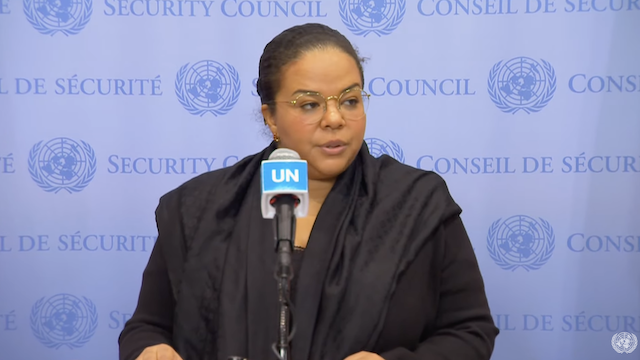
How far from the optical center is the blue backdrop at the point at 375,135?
8.79ft

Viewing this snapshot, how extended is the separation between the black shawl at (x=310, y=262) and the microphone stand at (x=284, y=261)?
0.49 meters

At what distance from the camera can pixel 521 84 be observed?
8.83 feet

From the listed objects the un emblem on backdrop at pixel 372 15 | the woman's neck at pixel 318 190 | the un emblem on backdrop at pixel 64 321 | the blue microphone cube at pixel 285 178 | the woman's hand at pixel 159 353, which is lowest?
the un emblem on backdrop at pixel 64 321

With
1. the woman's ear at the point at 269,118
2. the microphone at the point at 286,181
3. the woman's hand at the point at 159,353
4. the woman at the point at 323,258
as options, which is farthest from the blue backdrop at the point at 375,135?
the microphone at the point at 286,181

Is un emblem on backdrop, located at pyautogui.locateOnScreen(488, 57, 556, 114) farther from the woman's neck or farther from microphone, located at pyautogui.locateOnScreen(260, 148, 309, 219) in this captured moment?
microphone, located at pyautogui.locateOnScreen(260, 148, 309, 219)

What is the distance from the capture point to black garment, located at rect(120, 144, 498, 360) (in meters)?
1.78

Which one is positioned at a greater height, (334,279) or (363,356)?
(334,279)

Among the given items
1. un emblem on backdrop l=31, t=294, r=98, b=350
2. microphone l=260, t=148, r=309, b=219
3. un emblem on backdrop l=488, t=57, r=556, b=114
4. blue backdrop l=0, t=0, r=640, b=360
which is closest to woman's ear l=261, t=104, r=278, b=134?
blue backdrop l=0, t=0, r=640, b=360

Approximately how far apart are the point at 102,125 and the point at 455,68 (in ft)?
4.74

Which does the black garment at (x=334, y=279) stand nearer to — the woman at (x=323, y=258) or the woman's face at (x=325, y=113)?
the woman at (x=323, y=258)

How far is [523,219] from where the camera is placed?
2.72m

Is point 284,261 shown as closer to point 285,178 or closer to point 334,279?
point 285,178

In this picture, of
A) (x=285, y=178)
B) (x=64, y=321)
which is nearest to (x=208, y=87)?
(x=64, y=321)

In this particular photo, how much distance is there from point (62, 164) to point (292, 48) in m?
1.35
